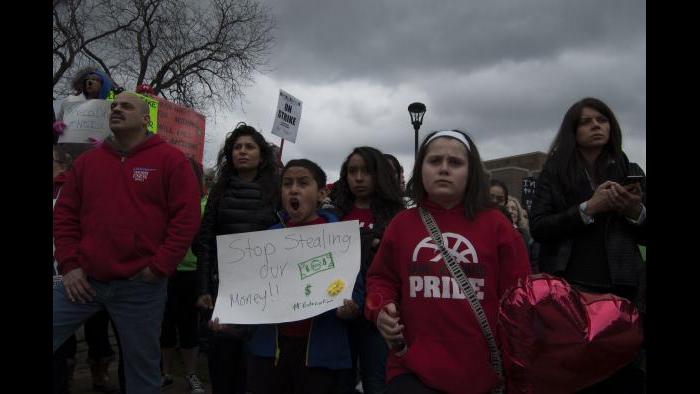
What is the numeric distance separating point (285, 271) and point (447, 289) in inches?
44.2

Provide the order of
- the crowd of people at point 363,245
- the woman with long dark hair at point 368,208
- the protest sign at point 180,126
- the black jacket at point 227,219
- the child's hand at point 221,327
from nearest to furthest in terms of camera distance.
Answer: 1. the crowd of people at point 363,245
2. the child's hand at point 221,327
3. the woman with long dark hair at point 368,208
4. the black jacket at point 227,219
5. the protest sign at point 180,126

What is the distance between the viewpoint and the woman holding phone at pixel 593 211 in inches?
91.2

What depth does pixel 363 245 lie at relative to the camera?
3.10 metres

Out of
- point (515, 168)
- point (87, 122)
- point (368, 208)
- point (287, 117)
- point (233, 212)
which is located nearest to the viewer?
point (233, 212)

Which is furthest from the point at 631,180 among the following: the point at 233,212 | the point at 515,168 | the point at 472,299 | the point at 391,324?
the point at 515,168

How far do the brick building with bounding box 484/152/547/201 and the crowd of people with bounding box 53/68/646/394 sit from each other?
A: 65.0 ft

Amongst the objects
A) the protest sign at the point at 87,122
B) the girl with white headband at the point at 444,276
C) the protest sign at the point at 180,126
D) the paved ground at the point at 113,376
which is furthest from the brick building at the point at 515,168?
the girl with white headband at the point at 444,276

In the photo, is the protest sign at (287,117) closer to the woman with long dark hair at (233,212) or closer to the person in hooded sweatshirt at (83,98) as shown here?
the person in hooded sweatshirt at (83,98)

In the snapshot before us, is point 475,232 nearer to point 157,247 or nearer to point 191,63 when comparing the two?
point 157,247

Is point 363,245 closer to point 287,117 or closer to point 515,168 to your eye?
point 287,117

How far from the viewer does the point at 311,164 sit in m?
3.13

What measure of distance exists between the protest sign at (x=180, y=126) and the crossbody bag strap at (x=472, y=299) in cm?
524

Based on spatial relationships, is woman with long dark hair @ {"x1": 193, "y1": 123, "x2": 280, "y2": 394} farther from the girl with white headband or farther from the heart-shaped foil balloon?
the heart-shaped foil balloon
